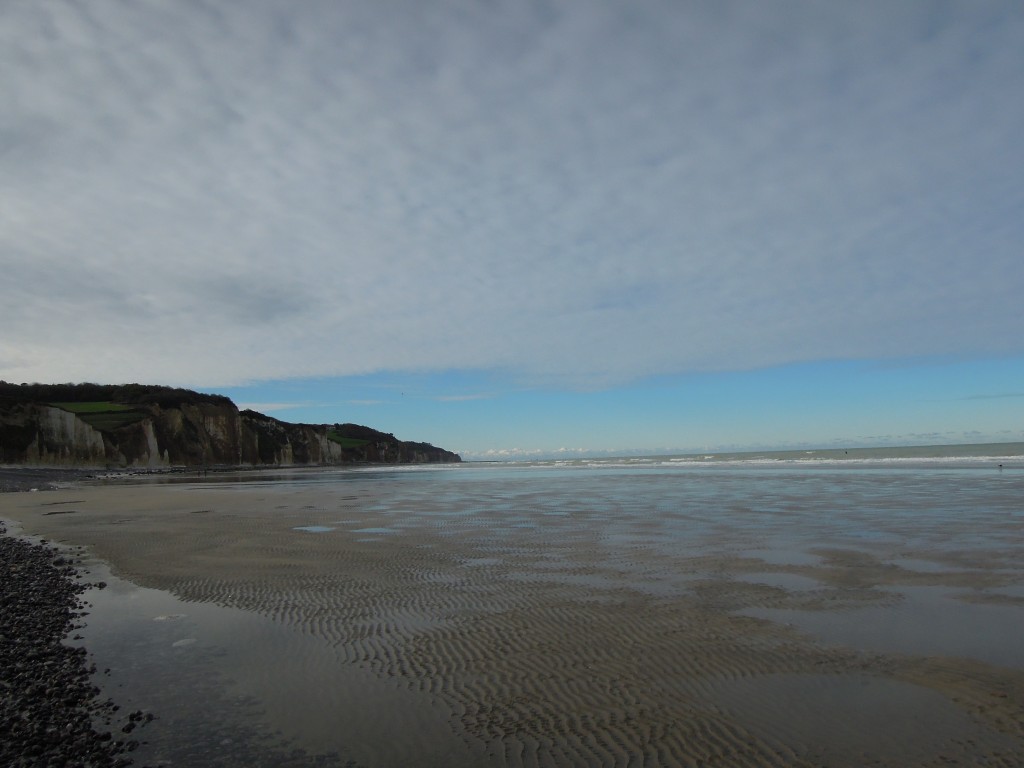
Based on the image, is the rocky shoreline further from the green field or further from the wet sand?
the green field

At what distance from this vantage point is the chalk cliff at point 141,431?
68.5 meters

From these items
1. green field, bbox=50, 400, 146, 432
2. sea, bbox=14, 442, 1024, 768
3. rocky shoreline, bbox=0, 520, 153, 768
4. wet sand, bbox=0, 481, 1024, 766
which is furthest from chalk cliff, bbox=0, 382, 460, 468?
rocky shoreline, bbox=0, 520, 153, 768

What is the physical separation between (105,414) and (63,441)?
21.2 meters

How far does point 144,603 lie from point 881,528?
16.8m

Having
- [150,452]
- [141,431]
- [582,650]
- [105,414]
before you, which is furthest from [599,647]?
[105,414]

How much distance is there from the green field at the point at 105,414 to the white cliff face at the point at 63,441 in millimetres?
4251

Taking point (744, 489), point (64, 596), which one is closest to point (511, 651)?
point (64, 596)

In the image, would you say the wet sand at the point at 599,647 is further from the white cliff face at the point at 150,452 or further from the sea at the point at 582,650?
the white cliff face at the point at 150,452

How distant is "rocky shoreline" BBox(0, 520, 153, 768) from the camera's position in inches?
186

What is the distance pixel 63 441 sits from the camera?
72312mm

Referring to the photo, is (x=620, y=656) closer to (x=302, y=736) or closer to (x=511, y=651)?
(x=511, y=651)

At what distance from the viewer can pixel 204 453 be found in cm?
9869

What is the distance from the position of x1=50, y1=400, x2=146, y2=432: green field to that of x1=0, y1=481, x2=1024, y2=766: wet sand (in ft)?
277

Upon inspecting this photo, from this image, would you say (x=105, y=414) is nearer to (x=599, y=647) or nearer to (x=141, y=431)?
(x=141, y=431)
